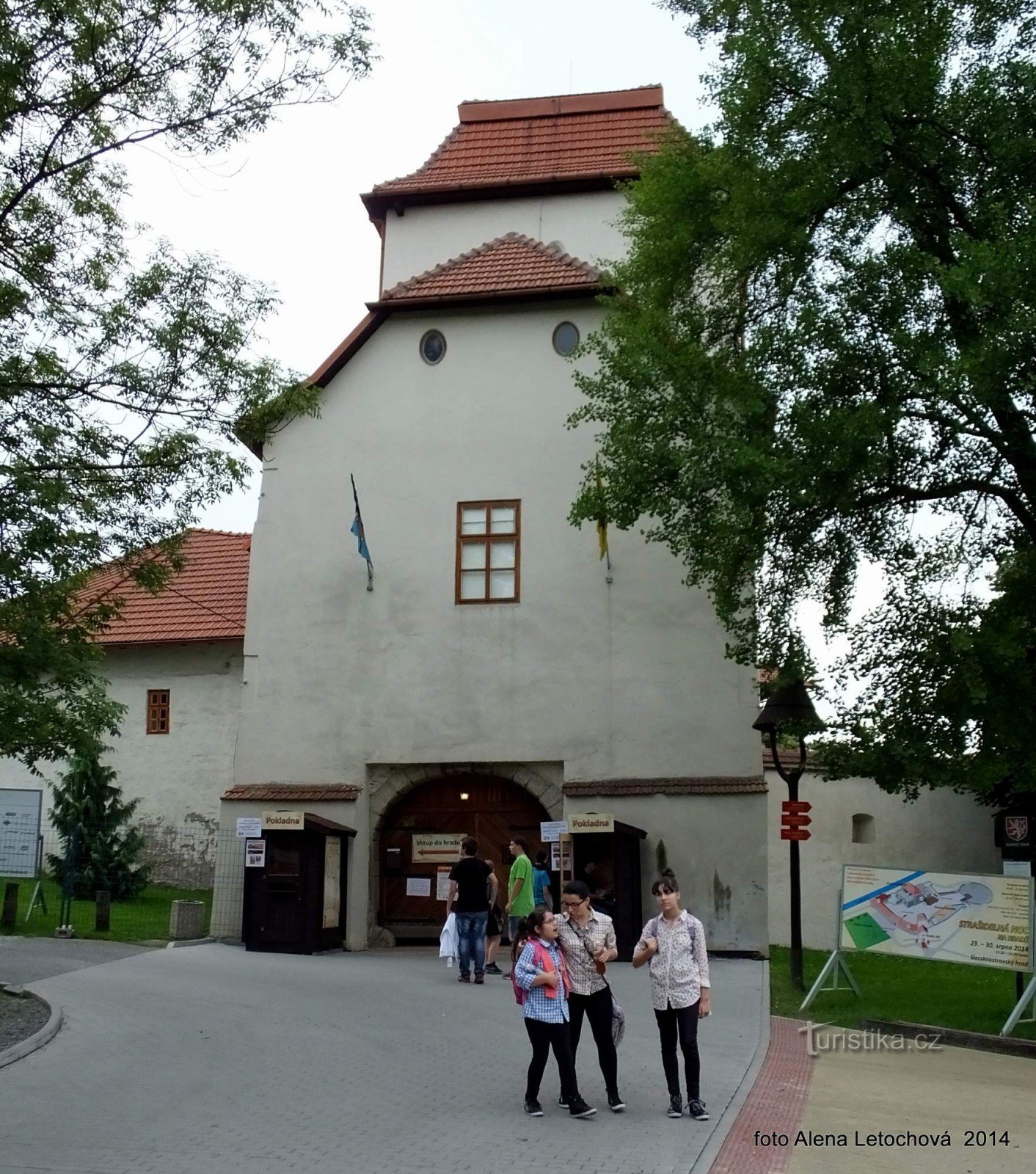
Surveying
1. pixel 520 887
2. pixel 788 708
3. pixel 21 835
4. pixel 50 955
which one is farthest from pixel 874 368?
pixel 21 835

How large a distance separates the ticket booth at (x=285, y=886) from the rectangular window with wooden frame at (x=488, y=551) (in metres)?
4.67

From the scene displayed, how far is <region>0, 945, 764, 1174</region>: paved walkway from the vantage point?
7.95 meters

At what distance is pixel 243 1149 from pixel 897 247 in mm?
11763

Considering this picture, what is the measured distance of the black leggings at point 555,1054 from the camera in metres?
9.05

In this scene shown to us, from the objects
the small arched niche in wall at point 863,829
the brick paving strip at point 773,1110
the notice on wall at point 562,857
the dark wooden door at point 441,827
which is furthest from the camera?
the small arched niche in wall at point 863,829

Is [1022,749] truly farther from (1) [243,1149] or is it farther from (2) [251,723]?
(2) [251,723]

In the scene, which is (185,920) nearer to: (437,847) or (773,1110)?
(437,847)

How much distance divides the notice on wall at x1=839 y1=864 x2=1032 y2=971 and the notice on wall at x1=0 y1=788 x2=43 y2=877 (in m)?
13.1

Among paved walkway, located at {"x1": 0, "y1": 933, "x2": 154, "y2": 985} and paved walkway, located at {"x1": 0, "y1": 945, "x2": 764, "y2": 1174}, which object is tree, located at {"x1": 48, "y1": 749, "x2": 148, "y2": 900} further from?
paved walkway, located at {"x1": 0, "y1": 945, "x2": 764, "y2": 1174}

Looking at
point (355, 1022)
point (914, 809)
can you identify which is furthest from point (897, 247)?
point (914, 809)

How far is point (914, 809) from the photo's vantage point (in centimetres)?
2706

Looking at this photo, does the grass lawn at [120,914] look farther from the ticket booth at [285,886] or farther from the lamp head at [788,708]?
the lamp head at [788,708]

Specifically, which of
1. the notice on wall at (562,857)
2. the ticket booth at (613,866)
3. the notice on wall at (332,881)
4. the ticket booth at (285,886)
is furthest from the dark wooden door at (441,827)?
the ticket booth at (285,886)

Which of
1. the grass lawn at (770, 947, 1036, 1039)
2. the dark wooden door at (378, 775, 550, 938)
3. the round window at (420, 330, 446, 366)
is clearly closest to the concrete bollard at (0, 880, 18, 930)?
the dark wooden door at (378, 775, 550, 938)
